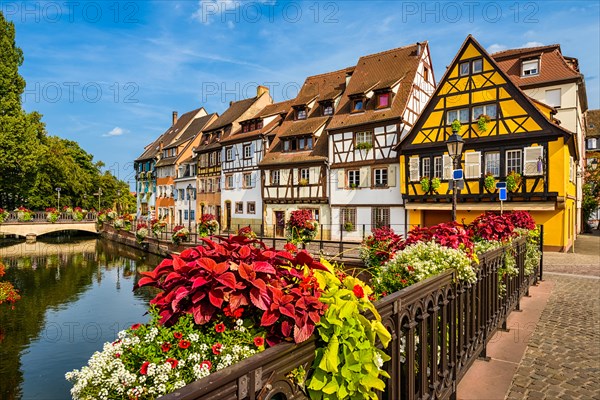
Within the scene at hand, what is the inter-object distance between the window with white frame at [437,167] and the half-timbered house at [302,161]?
7.51 meters

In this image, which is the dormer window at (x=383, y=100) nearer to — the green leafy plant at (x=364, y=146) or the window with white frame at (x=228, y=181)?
the green leafy plant at (x=364, y=146)

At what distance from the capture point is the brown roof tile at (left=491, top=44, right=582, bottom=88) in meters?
22.6

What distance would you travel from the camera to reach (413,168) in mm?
23203

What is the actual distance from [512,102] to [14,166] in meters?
42.4

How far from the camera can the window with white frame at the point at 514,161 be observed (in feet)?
65.9

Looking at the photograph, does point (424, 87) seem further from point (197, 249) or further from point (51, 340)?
point (197, 249)

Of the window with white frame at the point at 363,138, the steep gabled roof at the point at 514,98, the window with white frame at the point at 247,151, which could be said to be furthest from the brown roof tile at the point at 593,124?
the window with white frame at the point at 247,151

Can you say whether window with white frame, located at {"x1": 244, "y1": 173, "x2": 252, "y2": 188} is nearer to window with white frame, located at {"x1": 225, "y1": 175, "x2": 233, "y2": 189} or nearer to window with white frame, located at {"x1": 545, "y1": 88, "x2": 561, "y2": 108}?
window with white frame, located at {"x1": 225, "y1": 175, "x2": 233, "y2": 189}

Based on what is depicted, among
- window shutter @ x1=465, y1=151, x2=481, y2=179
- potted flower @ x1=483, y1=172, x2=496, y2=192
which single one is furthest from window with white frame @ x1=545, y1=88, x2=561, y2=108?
potted flower @ x1=483, y1=172, x2=496, y2=192

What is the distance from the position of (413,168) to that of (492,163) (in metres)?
4.24

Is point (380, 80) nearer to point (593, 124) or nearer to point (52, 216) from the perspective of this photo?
point (52, 216)

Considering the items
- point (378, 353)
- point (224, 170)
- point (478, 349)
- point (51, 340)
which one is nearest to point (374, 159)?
point (224, 170)

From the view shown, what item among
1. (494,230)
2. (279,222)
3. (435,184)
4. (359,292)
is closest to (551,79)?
(435,184)

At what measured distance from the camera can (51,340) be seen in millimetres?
12461
